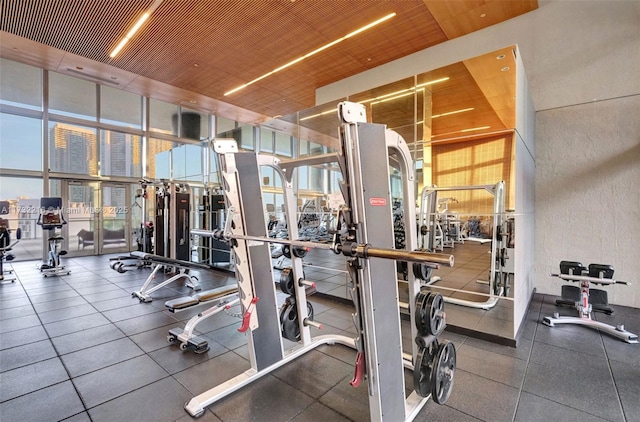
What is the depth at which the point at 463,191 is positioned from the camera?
4.38 meters

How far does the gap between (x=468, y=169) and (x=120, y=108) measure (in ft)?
32.0

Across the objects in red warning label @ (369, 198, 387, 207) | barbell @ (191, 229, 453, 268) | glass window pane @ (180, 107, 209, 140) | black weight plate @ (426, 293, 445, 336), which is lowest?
black weight plate @ (426, 293, 445, 336)

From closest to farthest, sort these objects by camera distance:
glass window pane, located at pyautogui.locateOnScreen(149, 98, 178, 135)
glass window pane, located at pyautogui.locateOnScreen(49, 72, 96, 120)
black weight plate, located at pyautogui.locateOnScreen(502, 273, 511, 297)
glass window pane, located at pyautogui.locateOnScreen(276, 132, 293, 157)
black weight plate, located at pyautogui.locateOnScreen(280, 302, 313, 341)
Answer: black weight plate, located at pyautogui.locateOnScreen(280, 302, 313, 341) → black weight plate, located at pyautogui.locateOnScreen(502, 273, 511, 297) → glass window pane, located at pyautogui.locateOnScreen(49, 72, 96, 120) → glass window pane, located at pyautogui.locateOnScreen(149, 98, 178, 135) → glass window pane, located at pyautogui.locateOnScreen(276, 132, 293, 157)

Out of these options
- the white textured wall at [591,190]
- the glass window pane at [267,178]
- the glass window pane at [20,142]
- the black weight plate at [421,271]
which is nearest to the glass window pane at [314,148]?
the glass window pane at [267,178]

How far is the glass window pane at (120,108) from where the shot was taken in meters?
8.56

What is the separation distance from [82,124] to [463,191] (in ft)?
32.2

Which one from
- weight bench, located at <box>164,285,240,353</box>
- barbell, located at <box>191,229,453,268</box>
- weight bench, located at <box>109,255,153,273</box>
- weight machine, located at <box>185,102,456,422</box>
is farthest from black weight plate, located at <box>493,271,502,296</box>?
weight bench, located at <box>109,255,153,273</box>

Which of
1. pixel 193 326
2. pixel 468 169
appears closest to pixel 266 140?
pixel 468 169

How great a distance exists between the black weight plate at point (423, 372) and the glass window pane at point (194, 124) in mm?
10455

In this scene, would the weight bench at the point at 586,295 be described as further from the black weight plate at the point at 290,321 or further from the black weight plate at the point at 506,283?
the black weight plate at the point at 290,321

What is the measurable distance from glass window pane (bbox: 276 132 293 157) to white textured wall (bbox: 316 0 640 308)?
7.49 metres

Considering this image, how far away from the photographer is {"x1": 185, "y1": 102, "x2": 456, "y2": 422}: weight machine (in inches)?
62.9

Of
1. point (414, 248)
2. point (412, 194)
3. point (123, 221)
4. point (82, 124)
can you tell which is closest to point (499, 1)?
point (412, 194)

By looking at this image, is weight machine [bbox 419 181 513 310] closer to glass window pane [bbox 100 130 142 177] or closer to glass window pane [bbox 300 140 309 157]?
glass window pane [bbox 300 140 309 157]
